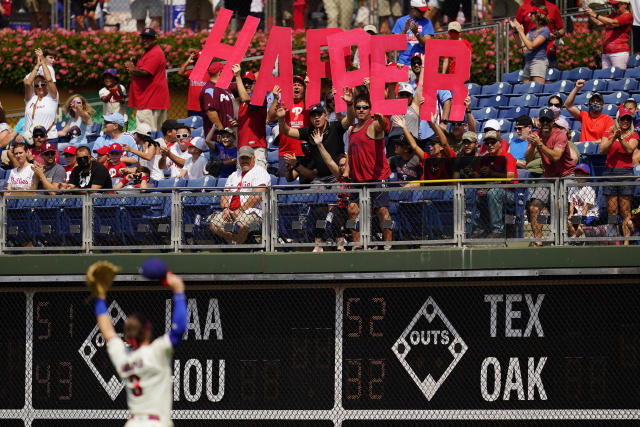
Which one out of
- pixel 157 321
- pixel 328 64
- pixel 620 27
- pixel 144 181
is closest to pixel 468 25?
pixel 620 27

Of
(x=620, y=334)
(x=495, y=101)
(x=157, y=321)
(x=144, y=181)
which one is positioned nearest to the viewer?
(x=620, y=334)

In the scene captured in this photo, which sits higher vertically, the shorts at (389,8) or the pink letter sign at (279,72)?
the shorts at (389,8)

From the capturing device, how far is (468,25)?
22.9 meters

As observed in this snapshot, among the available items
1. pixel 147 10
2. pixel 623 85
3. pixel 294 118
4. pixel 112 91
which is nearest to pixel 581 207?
pixel 294 118

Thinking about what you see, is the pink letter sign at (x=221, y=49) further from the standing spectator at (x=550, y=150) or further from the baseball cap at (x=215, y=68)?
the standing spectator at (x=550, y=150)

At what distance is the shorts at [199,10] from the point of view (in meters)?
25.2

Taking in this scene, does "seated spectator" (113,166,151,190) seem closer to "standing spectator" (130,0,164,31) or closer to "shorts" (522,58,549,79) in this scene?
"shorts" (522,58,549,79)

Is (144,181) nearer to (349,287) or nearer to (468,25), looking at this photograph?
(349,287)

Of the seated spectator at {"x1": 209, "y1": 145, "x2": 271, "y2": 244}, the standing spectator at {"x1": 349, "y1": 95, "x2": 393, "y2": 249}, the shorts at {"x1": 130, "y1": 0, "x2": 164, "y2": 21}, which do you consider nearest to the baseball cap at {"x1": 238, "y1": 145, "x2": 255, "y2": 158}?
the seated spectator at {"x1": 209, "y1": 145, "x2": 271, "y2": 244}

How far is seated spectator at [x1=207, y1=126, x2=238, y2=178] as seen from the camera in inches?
639

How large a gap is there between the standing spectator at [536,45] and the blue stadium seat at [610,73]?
2.50 ft

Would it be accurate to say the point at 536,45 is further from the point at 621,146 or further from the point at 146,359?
the point at 146,359

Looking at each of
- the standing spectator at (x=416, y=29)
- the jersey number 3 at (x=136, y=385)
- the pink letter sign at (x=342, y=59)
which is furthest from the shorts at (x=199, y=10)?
the jersey number 3 at (x=136, y=385)

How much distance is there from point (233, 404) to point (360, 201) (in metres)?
2.58
